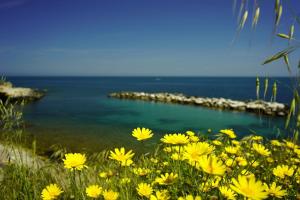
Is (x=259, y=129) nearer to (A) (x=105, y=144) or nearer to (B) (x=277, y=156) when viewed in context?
(A) (x=105, y=144)

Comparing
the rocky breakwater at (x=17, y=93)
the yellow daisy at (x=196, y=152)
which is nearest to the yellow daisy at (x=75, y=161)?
the yellow daisy at (x=196, y=152)

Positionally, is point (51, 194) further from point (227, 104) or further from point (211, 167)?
point (227, 104)

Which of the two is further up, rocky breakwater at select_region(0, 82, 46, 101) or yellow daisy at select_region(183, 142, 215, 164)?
yellow daisy at select_region(183, 142, 215, 164)

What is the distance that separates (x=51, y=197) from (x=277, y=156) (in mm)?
2651

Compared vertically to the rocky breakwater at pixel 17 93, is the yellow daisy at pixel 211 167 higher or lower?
higher

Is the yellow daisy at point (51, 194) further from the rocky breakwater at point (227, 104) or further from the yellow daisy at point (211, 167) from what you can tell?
the rocky breakwater at point (227, 104)

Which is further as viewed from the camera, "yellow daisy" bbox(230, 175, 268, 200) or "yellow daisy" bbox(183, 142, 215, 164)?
"yellow daisy" bbox(183, 142, 215, 164)

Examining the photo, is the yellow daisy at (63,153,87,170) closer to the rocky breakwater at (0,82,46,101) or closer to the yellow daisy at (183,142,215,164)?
the yellow daisy at (183,142,215,164)

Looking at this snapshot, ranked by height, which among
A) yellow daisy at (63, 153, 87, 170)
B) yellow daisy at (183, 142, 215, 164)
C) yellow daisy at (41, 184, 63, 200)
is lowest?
yellow daisy at (41, 184, 63, 200)

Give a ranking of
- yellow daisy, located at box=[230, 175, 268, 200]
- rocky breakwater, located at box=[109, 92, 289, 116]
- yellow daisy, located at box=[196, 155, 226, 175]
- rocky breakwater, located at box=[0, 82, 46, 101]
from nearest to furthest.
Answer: yellow daisy, located at box=[230, 175, 268, 200]
yellow daisy, located at box=[196, 155, 226, 175]
rocky breakwater, located at box=[109, 92, 289, 116]
rocky breakwater, located at box=[0, 82, 46, 101]

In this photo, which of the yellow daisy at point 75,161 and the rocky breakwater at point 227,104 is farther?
the rocky breakwater at point 227,104

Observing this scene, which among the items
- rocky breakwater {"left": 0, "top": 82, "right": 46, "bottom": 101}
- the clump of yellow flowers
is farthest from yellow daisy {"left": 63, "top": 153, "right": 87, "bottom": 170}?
rocky breakwater {"left": 0, "top": 82, "right": 46, "bottom": 101}

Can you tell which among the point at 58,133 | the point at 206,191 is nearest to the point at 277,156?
the point at 206,191

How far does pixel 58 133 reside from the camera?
1130cm
